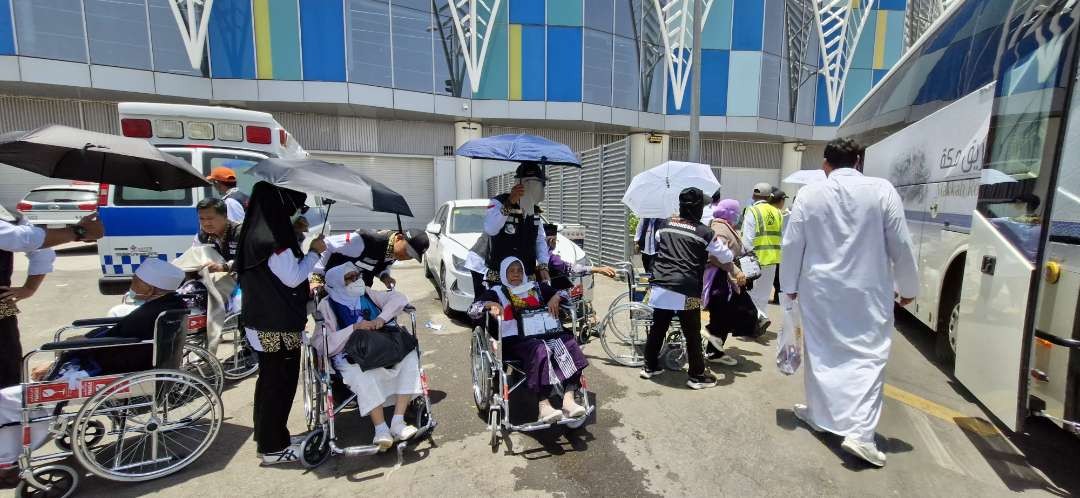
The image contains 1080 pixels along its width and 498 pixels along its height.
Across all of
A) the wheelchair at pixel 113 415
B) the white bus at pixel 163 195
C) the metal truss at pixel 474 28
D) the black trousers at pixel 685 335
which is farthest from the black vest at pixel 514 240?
A: the metal truss at pixel 474 28

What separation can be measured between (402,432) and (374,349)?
0.57 meters

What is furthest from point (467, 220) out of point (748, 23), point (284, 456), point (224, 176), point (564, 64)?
point (748, 23)

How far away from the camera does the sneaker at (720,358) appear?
4.88 m

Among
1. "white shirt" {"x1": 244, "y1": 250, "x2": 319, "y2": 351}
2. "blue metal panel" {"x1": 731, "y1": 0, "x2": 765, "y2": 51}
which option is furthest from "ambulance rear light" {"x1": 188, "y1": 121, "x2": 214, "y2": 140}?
"blue metal panel" {"x1": 731, "y1": 0, "x2": 765, "y2": 51}

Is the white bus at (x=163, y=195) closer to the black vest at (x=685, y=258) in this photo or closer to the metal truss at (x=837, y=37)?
the black vest at (x=685, y=258)

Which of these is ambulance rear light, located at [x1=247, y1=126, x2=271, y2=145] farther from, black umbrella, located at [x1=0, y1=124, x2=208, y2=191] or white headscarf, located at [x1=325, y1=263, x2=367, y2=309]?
white headscarf, located at [x1=325, y1=263, x2=367, y2=309]

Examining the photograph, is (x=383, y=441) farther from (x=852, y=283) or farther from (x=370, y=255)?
(x=852, y=283)

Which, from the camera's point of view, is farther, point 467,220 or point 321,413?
point 467,220

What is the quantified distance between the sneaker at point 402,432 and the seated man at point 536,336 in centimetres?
79

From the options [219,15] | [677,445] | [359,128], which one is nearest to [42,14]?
[219,15]

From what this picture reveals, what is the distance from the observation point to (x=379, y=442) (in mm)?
2959

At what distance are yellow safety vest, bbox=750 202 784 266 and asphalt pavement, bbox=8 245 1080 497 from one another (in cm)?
172

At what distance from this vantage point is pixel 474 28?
16.1 m

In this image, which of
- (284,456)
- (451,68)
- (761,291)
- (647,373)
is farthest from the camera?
(451,68)
